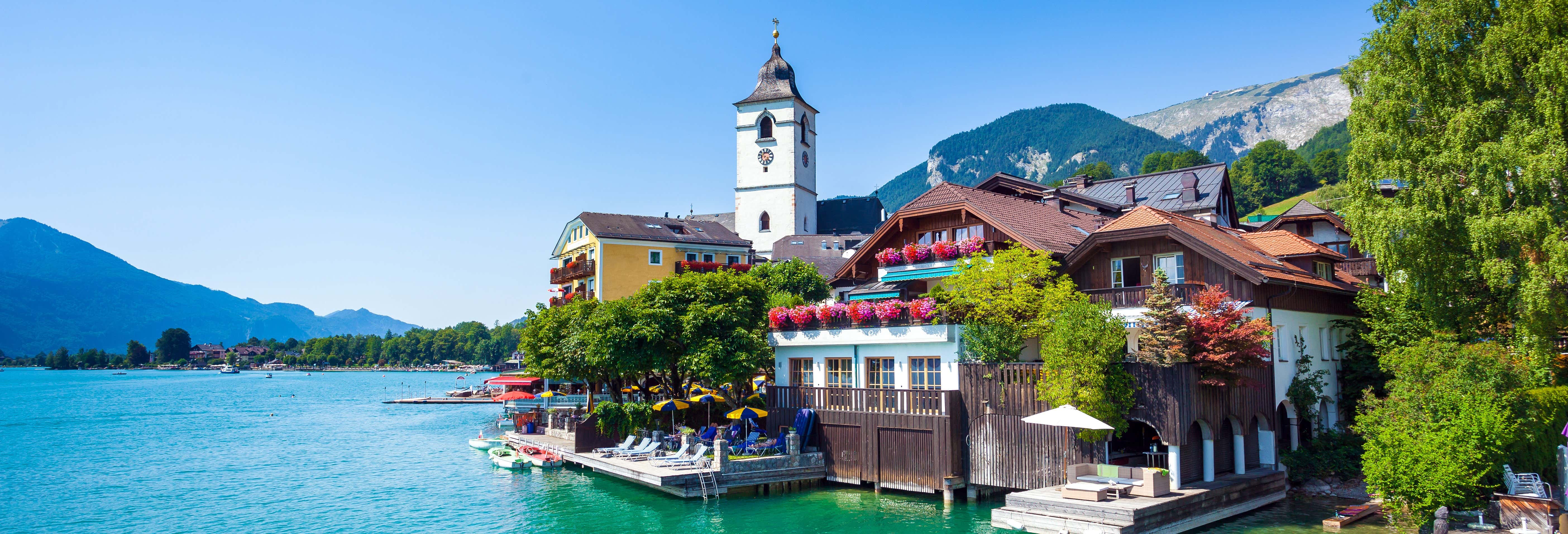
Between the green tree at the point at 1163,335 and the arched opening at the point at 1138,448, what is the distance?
1.84 meters

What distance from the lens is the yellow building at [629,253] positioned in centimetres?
6116

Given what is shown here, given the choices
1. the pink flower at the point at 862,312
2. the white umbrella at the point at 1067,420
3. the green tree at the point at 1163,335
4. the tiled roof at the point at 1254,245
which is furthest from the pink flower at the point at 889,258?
the green tree at the point at 1163,335

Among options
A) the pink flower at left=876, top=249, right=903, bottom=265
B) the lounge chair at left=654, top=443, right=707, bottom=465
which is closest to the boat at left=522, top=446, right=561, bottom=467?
the lounge chair at left=654, top=443, right=707, bottom=465

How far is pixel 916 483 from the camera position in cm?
2597

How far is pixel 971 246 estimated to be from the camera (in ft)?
99.3

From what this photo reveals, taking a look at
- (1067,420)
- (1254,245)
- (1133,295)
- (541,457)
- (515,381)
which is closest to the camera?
(1067,420)

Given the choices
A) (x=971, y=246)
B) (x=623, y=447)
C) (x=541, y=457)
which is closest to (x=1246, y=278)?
(x=971, y=246)

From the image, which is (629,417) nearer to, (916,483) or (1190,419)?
(916,483)

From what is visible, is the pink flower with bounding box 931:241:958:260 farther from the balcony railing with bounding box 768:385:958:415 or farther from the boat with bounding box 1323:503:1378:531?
the boat with bounding box 1323:503:1378:531

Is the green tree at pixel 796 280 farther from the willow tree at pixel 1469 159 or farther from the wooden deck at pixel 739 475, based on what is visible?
the willow tree at pixel 1469 159

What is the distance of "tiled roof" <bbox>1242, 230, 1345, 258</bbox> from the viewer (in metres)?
28.4

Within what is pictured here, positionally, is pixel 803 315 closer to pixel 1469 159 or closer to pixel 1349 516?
pixel 1349 516

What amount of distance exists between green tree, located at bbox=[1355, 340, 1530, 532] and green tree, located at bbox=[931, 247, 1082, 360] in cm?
789

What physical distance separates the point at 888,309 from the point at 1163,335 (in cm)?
835
